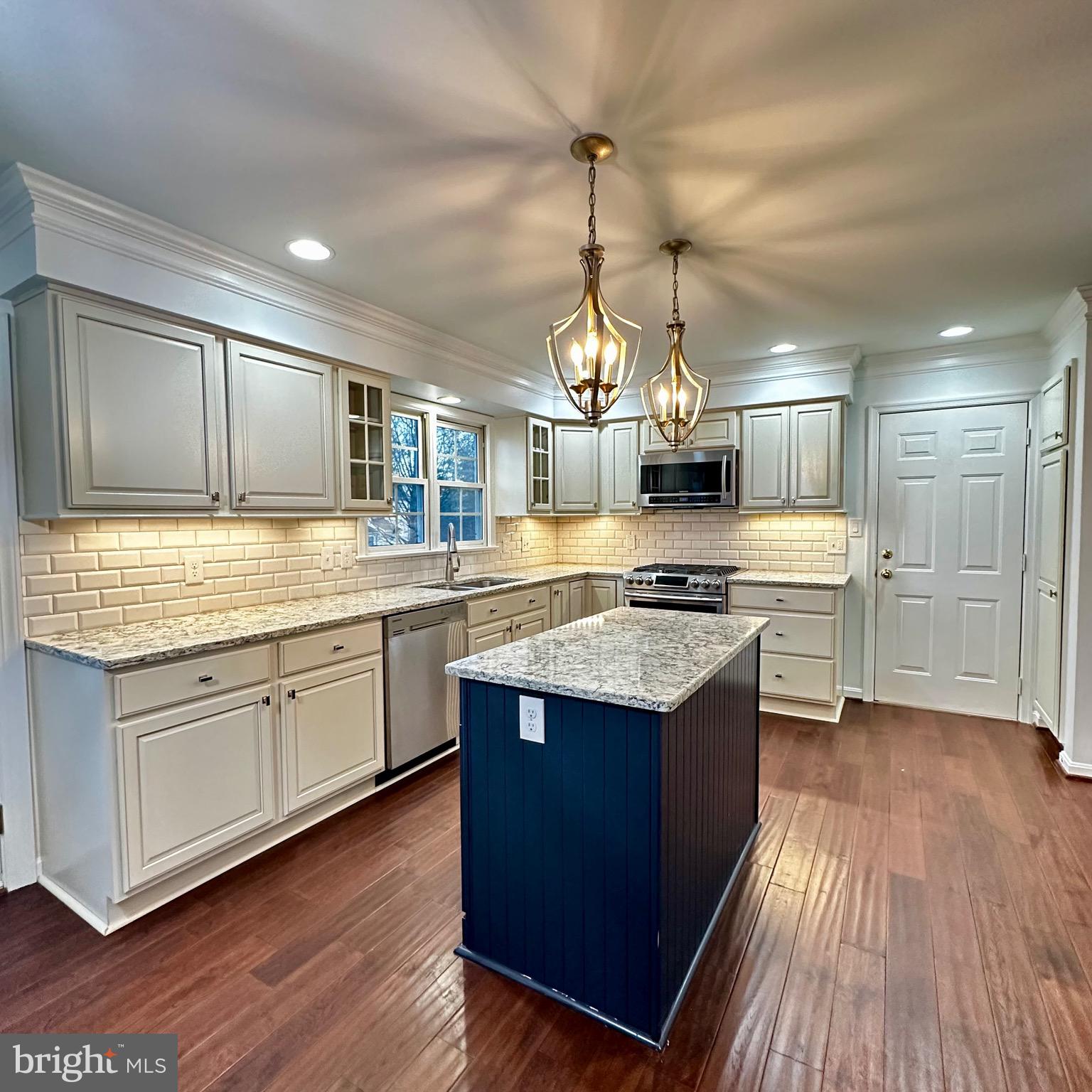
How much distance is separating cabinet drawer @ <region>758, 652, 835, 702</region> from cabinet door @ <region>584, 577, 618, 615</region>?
1.27m

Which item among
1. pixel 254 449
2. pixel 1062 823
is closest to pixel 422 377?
→ pixel 254 449

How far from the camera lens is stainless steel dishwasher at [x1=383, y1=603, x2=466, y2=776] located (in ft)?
9.78

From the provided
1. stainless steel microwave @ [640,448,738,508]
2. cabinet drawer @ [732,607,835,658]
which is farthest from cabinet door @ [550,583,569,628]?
cabinet drawer @ [732,607,835,658]

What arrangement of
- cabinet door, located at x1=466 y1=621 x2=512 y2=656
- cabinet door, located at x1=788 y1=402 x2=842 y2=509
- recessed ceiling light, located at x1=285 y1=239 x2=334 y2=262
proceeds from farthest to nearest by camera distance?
1. cabinet door, located at x1=788 y1=402 x2=842 y2=509
2. cabinet door, located at x1=466 y1=621 x2=512 y2=656
3. recessed ceiling light, located at x1=285 y1=239 x2=334 y2=262

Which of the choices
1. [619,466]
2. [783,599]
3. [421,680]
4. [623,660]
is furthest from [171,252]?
[783,599]

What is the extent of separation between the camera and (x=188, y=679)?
2.10 m

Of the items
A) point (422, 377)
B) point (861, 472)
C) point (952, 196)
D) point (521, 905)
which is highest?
point (952, 196)

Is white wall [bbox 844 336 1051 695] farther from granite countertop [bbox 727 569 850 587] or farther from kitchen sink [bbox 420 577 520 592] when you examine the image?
kitchen sink [bbox 420 577 520 592]

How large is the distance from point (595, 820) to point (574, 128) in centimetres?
194

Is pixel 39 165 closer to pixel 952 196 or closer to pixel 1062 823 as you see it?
pixel 952 196

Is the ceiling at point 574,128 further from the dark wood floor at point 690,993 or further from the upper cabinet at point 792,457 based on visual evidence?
the dark wood floor at point 690,993

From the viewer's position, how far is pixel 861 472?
429cm

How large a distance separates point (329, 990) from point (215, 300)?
2.54 meters

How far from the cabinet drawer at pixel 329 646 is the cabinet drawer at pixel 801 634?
2586 mm
